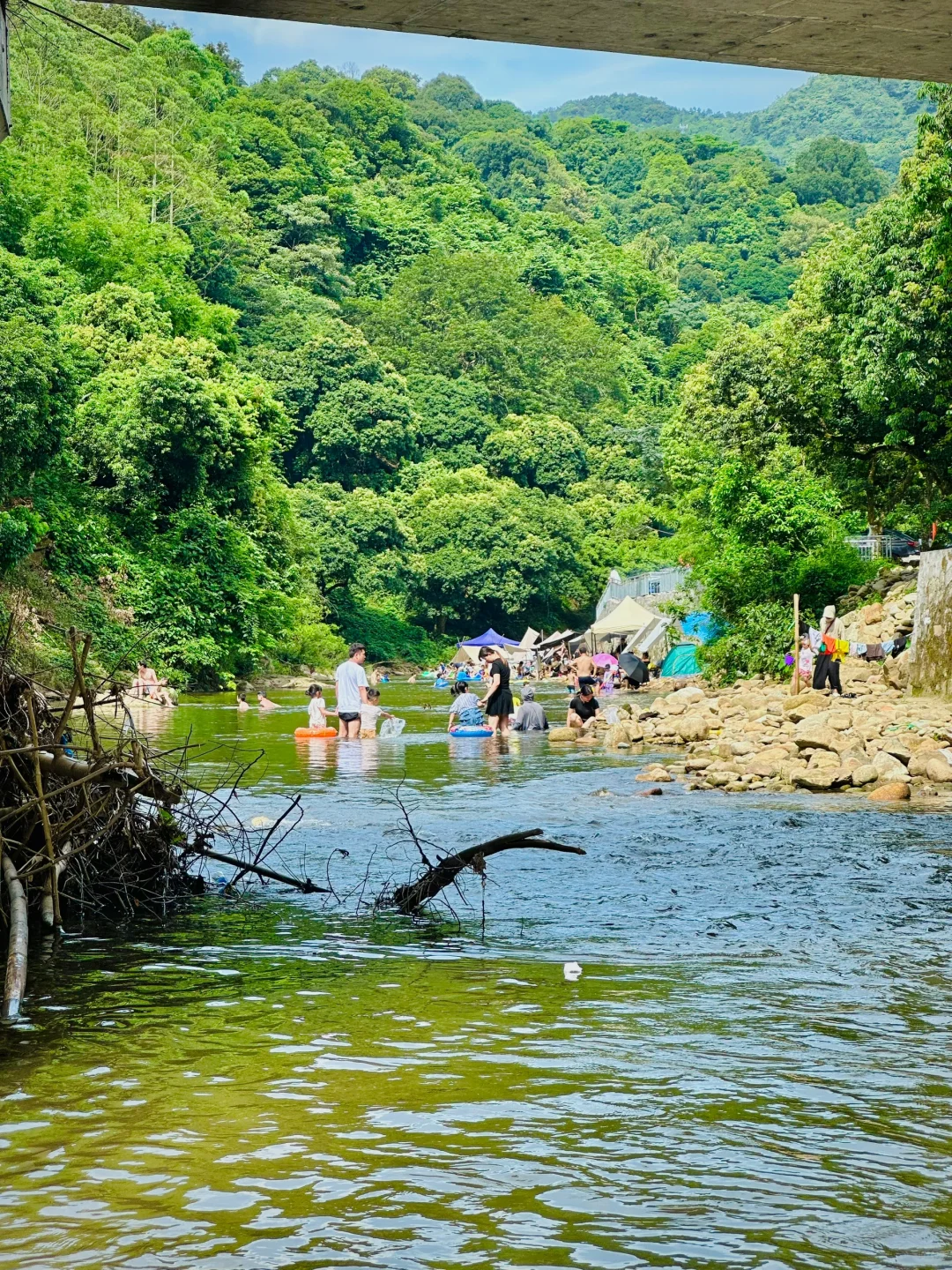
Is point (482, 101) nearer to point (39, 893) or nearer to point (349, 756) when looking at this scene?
point (349, 756)

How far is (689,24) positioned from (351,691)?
17.6 meters

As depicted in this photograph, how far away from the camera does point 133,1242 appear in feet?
14.4

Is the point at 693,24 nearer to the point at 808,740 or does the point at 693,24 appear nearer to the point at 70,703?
the point at 70,703

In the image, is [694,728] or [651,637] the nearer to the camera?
[694,728]

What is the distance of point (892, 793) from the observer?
15219 millimetres

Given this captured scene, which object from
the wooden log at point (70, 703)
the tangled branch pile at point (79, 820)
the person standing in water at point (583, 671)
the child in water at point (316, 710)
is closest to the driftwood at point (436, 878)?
the tangled branch pile at point (79, 820)

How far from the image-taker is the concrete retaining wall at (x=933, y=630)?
22.8m

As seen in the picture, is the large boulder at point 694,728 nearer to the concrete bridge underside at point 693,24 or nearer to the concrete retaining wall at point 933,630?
the concrete retaining wall at point 933,630

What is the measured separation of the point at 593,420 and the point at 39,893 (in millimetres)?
83922

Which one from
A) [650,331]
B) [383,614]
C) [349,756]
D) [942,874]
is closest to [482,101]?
[650,331]

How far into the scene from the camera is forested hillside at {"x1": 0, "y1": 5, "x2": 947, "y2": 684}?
122ft

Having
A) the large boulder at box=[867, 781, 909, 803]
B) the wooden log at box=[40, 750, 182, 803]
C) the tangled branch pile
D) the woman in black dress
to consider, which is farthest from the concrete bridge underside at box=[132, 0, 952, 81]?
the woman in black dress

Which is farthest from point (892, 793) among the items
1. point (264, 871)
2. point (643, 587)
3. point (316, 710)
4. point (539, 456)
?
point (539, 456)

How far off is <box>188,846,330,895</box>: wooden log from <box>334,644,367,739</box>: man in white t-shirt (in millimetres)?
12323
